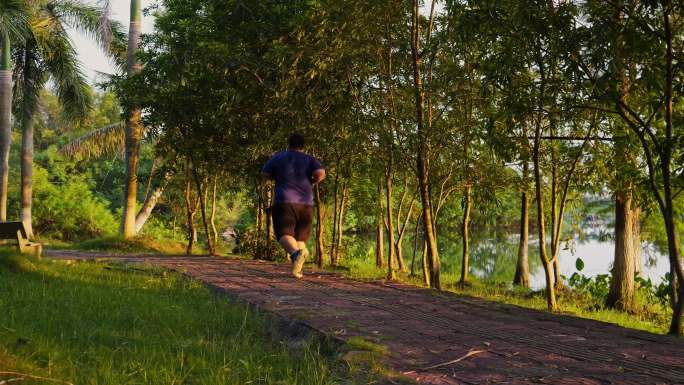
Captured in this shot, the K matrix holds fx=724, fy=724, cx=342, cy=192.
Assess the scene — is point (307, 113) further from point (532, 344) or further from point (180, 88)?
point (532, 344)

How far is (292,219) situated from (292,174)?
1.98 feet

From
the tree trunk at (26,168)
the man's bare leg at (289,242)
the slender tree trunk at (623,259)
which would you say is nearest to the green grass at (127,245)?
the tree trunk at (26,168)

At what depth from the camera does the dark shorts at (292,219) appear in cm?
966

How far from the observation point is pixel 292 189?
9680mm

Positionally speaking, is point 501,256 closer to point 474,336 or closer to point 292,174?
point 292,174

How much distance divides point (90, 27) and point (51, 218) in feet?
34.7

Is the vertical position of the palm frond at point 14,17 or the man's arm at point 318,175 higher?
the palm frond at point 14,17

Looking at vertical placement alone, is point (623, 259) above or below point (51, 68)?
below

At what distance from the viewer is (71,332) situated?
19.7 feet

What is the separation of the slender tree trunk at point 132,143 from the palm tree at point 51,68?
1.75m

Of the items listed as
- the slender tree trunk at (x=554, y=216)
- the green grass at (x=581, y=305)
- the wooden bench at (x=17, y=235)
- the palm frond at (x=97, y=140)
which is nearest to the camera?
the slender tree trunk at (x=554, y=216)

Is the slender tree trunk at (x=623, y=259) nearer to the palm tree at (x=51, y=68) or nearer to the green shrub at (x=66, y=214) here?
the palm tree at (x=51, y=68)

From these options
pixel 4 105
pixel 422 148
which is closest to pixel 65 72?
pixel 4 105

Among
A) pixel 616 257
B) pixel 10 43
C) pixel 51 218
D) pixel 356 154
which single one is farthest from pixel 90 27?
pixel 616 257
